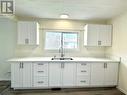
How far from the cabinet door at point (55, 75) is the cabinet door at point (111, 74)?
1.42 m

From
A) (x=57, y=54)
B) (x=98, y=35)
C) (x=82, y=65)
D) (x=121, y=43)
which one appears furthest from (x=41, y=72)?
(x=121, y=43)

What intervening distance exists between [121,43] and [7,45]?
369 centimetres

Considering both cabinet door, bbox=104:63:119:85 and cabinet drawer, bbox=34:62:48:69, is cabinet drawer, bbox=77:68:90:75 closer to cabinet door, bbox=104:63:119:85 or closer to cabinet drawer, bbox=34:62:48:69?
cabinet door, bbox=104:63:119:85

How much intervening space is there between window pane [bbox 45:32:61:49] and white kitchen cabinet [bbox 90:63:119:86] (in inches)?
59.1

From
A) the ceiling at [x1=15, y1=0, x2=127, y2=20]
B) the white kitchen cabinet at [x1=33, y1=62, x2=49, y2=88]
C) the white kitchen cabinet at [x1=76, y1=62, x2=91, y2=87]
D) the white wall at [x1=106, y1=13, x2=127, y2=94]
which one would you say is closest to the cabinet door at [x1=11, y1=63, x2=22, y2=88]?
the white kitchen cabinet at [x1=33, y1=62, x2=49, y2=88]

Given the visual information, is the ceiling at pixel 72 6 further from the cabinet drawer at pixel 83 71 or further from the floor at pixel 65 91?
the floor at pixel 65 91

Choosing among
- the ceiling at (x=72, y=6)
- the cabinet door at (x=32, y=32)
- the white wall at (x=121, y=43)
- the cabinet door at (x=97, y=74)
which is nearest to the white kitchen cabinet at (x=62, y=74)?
the cabinet door at (x=97, y=74)

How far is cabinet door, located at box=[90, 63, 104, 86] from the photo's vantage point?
411cm

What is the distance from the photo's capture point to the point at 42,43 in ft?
15.6

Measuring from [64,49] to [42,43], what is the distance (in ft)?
2.67

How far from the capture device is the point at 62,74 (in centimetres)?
400

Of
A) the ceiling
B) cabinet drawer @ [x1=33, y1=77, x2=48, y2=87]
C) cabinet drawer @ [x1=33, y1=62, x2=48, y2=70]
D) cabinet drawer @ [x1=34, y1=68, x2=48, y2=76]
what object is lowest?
cabinet drawer @ [x1=33, y1=77, x2=48, y2=87]

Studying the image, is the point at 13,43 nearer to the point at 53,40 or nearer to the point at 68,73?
the point at 53,40

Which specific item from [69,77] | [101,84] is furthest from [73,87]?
[101,84]
